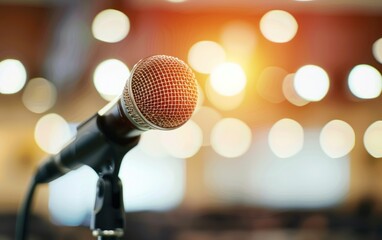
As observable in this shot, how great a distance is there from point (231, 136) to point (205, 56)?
120 cm

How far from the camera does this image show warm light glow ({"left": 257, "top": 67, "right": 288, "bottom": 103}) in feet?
16.4

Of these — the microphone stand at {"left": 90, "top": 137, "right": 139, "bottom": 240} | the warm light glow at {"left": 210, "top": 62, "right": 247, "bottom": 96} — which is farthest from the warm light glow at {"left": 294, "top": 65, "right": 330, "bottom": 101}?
the microphone stand at {"left": 90, "top": 137, "right": 139, "bottom": 240}

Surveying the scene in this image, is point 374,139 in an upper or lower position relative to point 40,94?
lower

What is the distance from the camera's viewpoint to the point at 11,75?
428 centimetres

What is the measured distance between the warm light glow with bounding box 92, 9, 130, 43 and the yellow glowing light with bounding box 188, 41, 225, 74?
21.1 inches

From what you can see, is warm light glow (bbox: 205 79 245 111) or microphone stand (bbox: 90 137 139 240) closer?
microphone stand (bbox: 90 137 139 240)

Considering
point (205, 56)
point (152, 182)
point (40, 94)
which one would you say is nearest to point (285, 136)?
point (152, 182)

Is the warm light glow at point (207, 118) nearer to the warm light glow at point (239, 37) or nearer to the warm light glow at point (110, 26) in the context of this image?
the warm light glow at point (239, 37)

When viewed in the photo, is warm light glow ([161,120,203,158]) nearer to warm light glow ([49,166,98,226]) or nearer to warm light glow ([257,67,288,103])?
warm light glow ([257,67,288,103])

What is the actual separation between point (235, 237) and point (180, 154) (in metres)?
1.76

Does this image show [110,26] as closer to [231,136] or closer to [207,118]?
[207,118]

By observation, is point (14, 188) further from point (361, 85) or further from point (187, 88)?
point (187, 88)

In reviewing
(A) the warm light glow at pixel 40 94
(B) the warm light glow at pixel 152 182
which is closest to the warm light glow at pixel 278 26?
(B) the warm light glow at pixel 152 182

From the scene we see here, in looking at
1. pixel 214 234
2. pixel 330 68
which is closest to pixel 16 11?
pixel 214 234
